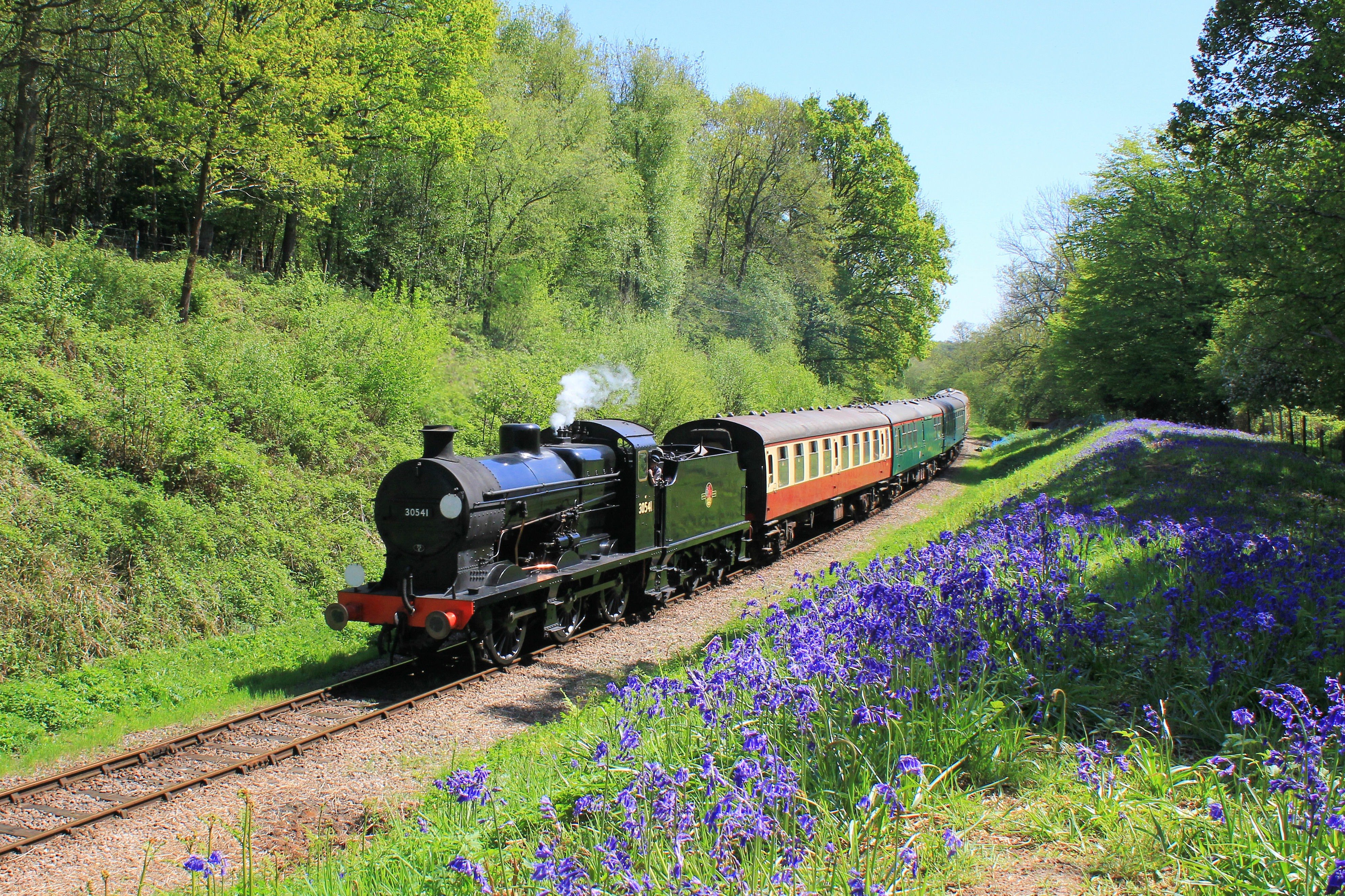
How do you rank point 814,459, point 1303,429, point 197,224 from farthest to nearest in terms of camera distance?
point 1303,429, point 814,459, point 197,224

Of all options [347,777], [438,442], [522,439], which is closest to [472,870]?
[347,777]

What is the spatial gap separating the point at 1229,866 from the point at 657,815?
2.61 metres

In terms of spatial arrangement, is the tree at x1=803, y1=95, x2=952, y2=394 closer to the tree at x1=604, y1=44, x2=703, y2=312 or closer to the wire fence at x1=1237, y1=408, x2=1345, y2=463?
the tree at x1=604, y1=44, x2=703, y2=312

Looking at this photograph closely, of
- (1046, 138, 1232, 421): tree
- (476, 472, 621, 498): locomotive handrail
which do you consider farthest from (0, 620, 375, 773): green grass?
(1046, 138, 1232, 421): tree

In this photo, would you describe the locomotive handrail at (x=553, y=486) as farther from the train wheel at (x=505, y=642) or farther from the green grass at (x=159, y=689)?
the green grass at (x=159, y=689)

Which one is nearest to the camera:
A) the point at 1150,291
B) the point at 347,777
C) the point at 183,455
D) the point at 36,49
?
the point at 347,777

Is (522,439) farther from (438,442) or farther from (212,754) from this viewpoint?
(212,754)

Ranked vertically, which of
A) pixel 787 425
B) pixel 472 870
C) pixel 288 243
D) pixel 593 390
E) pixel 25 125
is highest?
pixel 25 125

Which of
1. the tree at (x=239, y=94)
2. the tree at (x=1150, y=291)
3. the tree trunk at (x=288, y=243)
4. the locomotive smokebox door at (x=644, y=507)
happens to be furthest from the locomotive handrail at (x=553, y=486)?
the tree at (x=1150, y=291)

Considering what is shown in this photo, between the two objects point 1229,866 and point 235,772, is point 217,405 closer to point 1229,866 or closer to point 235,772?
point 235,772

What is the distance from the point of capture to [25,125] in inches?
698

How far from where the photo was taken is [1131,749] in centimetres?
497

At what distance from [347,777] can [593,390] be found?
9723 millimetres

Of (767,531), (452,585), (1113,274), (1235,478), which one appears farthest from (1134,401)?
(452,585)
